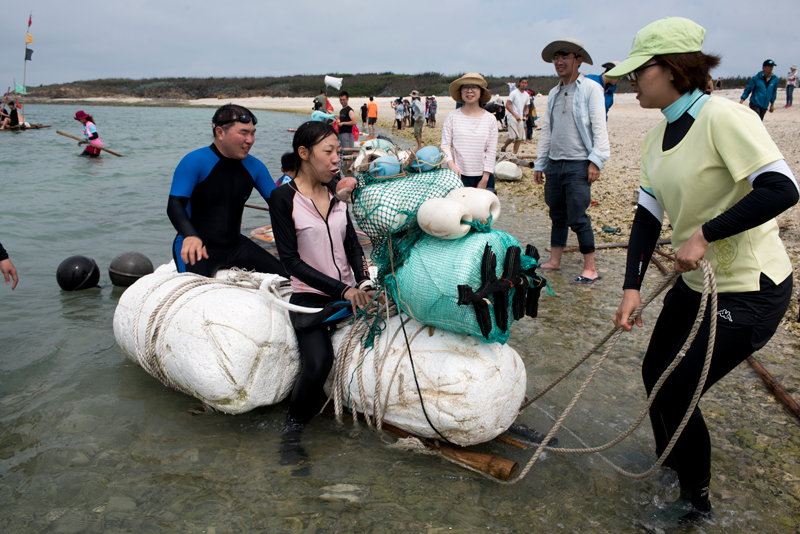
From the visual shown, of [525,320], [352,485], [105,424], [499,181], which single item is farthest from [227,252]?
[499,181]

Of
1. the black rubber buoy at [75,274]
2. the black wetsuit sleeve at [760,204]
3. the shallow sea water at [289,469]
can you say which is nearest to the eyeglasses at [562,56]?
the shallow sea water at [289,469]

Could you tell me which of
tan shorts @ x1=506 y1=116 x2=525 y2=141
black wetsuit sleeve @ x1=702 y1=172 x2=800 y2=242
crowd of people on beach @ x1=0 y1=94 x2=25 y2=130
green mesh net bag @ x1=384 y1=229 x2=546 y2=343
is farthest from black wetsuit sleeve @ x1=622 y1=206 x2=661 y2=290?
crowd of people on beach @ x1=0 y1=94 x2=25 y2=130

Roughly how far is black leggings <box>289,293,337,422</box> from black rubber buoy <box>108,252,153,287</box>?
13.4 feet

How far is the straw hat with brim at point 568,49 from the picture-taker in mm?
5121

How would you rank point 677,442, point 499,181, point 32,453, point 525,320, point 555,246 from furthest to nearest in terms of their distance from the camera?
point 499,181 → point 555,246 → point 525,320 → point 32,453 → point 677,442

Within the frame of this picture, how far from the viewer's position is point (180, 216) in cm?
387

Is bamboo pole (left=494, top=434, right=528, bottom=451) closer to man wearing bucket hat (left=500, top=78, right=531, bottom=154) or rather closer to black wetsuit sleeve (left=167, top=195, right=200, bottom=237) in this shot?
black wetsuit sleeve (left=167, top=195, right=200, bottom=237)

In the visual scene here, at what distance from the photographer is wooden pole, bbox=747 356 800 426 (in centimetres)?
326

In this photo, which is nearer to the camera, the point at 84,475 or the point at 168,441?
the point at 84,475

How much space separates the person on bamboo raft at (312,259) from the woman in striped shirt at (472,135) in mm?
2900

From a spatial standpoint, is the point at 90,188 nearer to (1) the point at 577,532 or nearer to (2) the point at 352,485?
(2) the point at 352,485

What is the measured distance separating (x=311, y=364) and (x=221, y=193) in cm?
192

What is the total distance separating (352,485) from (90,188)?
15.5 meters

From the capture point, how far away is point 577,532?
2514mm
